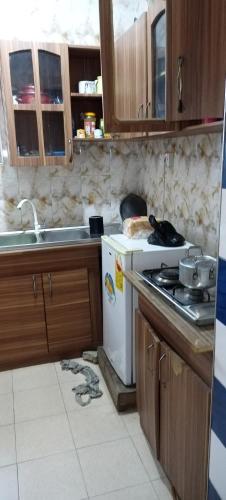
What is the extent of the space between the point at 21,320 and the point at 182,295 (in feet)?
4.49

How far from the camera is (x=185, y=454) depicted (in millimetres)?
1195

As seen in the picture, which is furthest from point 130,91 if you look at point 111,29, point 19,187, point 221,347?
point 221,347

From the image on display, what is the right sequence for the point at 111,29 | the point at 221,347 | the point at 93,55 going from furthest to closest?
the point at 93,55 < the point at 111,29 < the point at 221,347

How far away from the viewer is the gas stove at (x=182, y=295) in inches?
45.0

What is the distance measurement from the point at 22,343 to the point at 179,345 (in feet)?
4.80

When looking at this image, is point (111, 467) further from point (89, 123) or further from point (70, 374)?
point (89, 123)

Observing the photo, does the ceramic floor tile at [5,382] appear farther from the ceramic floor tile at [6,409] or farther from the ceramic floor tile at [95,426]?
the ceramic floor tile at [95,426]

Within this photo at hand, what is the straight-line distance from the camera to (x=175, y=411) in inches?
48.8

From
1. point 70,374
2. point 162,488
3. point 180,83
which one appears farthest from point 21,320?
point 180,83

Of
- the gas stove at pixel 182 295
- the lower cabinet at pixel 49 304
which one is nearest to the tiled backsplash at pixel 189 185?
the gas stove at pixel 182 295

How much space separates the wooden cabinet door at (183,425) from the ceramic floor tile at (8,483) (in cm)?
66

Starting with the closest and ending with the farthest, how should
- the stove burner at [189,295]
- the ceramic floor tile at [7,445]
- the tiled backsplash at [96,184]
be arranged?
the stove burner at [189,295], the ceramic floor tile at [7,445], the tiled backsplash at [96,184]

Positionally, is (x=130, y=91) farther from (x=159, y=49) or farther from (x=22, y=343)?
(x=22, y=343)

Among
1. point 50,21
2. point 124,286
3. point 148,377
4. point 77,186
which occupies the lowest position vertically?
point 148,377
